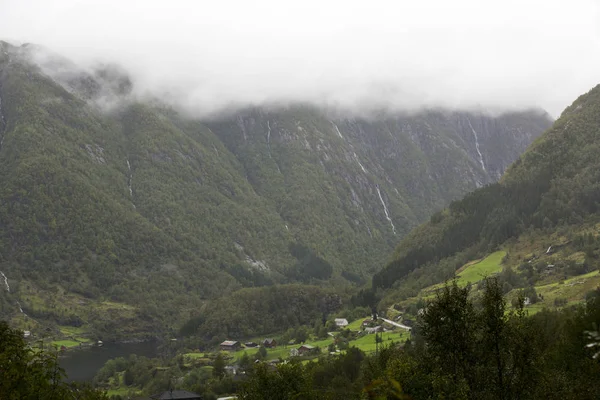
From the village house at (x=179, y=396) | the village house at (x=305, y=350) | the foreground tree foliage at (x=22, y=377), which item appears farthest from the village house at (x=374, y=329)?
the foreground tree foliage at (x=22, y=377)

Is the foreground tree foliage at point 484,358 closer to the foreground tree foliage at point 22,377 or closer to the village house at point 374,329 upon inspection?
the foreground tree foliage at point 22,377

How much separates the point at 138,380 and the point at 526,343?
166 metres

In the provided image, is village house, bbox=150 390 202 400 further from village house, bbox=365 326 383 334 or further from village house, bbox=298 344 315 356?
village house, bbox=365 326 383 334

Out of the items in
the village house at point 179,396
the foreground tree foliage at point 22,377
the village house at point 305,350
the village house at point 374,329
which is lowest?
the village house at point 179,396

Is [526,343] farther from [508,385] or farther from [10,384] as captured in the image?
[10,384]

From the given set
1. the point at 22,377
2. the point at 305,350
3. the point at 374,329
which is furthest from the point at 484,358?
the point at 305,350

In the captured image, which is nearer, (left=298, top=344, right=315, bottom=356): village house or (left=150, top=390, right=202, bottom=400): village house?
(left=150, top=390, right=202, bottom=400): village house

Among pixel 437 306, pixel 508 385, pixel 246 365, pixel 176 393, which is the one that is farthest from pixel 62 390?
pixel 246 365

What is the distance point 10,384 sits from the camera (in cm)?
4538

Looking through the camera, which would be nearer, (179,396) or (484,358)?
(484,358)

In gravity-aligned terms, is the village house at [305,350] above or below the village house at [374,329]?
below

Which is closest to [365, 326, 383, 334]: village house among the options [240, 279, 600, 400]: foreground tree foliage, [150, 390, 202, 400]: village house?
[150, 390, 202, 400]: village house

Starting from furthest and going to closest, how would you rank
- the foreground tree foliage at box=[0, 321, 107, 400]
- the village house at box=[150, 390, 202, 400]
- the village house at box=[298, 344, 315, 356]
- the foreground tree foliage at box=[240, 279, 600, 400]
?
the village house at box=[298, 344, 315, 356] < the village house at box=[150, 390, 202, 400] < the foreground tree foliage at box=[0, 321, 107, 400] < the foreground tree foliage at box=[240, 279, 600, 400]

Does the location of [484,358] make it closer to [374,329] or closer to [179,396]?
[179,396]
